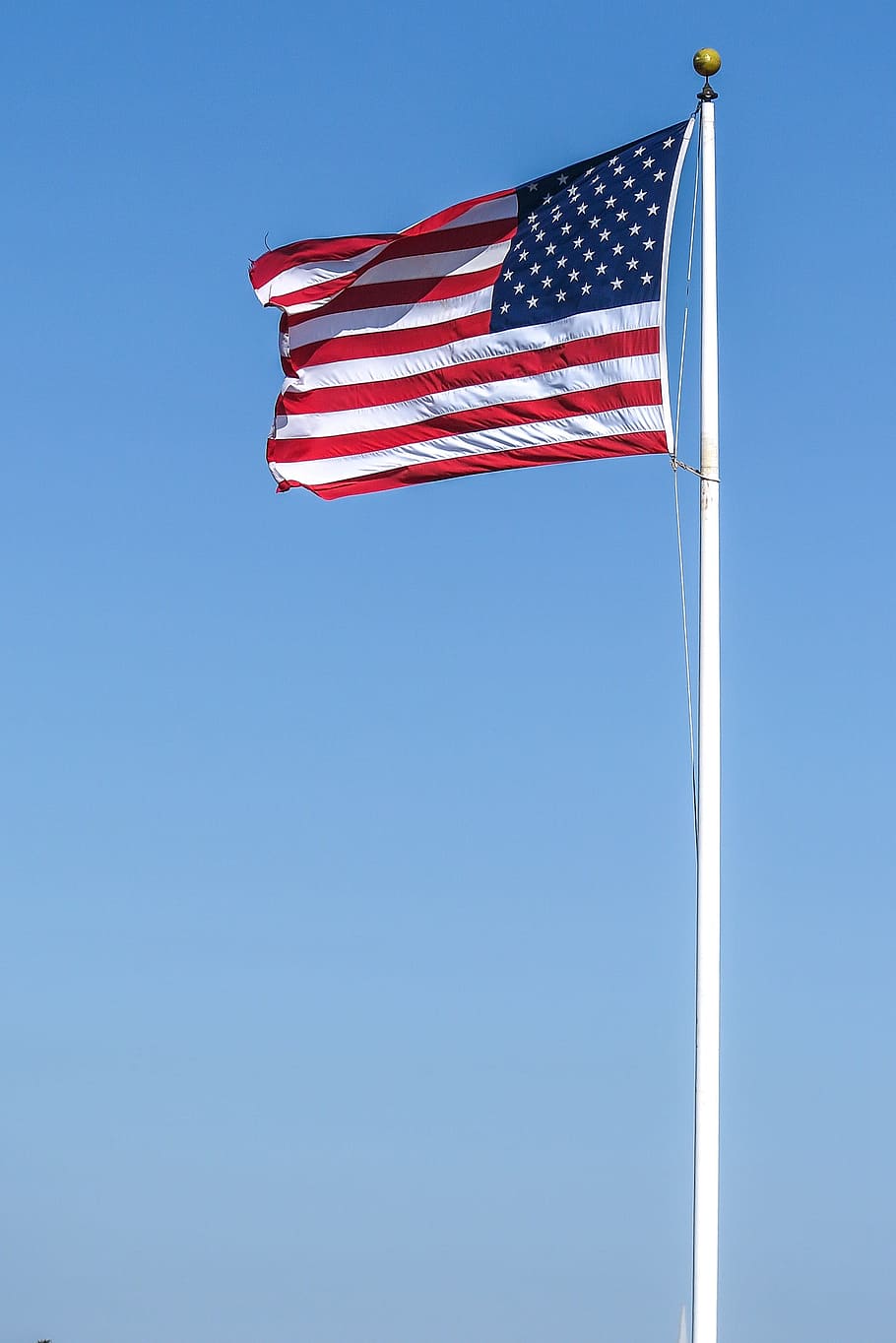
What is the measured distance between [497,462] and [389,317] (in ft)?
10.8

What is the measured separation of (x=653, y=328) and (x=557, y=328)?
1515mm

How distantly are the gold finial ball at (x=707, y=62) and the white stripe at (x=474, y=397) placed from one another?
3629 mm

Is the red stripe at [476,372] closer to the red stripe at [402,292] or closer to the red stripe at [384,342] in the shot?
the red stripe at [384,342]

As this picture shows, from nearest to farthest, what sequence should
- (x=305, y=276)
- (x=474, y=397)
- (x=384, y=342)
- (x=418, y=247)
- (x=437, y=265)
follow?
1. (x=474, y=397)
2. (x=437, y=265)
3. (x=418, y=247)
4. (x=384, y=342)
5. (x=305, y=276)

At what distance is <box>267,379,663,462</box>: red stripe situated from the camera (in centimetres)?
2469

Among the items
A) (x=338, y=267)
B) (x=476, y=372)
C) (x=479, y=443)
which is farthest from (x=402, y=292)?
(x=479, y=443)

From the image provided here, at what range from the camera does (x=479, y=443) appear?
26.5 m

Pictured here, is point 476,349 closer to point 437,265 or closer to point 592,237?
point 437,265

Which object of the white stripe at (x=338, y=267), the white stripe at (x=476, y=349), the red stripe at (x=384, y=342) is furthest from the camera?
the white stripe at (x=338, y=267)

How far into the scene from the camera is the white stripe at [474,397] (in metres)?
24.8

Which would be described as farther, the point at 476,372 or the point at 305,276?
the point at 305,276

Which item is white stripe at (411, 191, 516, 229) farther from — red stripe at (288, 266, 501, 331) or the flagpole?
the flagpole

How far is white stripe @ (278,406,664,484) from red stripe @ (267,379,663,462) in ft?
0.23

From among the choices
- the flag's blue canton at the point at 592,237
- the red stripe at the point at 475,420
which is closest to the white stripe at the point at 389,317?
the flag's blue canton at the point at 592,237
